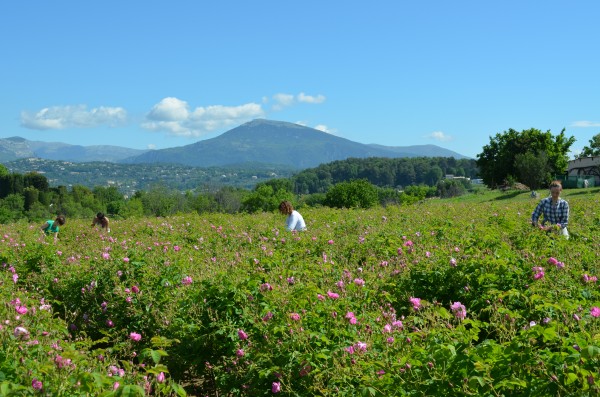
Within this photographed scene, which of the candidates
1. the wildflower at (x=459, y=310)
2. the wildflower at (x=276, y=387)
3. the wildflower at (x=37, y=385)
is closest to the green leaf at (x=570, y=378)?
the wildflower at (x=459, y=310)

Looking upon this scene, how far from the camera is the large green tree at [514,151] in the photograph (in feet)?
204

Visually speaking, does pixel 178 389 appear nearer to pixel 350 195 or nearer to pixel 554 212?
pixel 554 212

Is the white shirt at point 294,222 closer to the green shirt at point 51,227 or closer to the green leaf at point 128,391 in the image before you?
the green shirt at point 51,227

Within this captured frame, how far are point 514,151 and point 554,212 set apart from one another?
59.2m

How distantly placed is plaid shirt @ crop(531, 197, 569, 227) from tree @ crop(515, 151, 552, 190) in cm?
4950

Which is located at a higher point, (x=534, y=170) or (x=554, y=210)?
(x=534, y=170)

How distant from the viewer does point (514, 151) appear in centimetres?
6488

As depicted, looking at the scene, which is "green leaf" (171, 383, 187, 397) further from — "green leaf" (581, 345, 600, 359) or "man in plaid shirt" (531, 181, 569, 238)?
"man in plaid shirt" (531, 181, 569, 238)

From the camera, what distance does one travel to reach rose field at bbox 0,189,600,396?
3236 mm

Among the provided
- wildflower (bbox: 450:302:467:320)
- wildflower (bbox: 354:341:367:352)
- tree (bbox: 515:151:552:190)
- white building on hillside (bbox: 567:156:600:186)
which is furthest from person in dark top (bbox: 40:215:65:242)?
white building on hillside (bbox: 567:156:600:186)

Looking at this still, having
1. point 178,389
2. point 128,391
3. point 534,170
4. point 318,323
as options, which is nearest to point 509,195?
point 534,170

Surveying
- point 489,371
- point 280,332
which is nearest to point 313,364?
point 280,332

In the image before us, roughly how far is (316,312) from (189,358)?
1.59m

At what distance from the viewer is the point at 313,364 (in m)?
3.84
